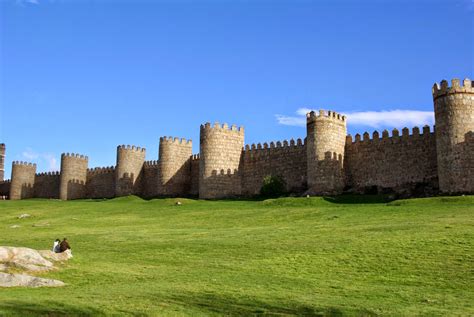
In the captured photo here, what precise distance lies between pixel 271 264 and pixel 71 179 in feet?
195

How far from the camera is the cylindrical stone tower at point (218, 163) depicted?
188 ft

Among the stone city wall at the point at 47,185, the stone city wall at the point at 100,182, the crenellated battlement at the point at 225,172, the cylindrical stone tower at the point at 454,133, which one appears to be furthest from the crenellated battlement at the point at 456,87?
the stone city wall at the point at 47,185

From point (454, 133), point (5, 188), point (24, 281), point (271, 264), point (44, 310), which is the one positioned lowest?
point (44, 310)

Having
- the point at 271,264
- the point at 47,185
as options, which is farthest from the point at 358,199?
the point at 47,185

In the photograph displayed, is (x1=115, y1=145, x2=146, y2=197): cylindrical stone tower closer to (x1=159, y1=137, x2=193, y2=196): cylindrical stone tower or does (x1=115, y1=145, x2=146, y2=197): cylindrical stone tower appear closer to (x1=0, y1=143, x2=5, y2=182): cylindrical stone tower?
(x1=159, y1=137, x2=193, y2=196): cylindrical stone tower

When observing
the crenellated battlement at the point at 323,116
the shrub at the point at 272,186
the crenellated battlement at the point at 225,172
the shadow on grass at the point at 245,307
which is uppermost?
the crenellated battlement at the point at 323,116

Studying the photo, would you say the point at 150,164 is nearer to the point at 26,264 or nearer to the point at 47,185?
the point at 47,185

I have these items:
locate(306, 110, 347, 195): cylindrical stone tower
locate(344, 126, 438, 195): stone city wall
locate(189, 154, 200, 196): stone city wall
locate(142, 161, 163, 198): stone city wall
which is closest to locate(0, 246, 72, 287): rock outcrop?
locate(306, 110, 347, 195): cylindrical stone tower

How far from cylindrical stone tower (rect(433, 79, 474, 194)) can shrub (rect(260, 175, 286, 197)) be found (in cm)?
1674

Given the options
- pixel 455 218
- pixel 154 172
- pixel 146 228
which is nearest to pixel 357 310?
pixel 455 218

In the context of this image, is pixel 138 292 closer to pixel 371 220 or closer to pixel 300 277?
pixel 300 277

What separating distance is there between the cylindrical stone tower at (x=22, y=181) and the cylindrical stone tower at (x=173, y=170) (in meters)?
28.6

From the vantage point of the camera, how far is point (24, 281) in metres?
18.3

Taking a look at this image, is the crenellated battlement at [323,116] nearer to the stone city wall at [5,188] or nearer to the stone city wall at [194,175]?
the stone city wall at [194,175]
